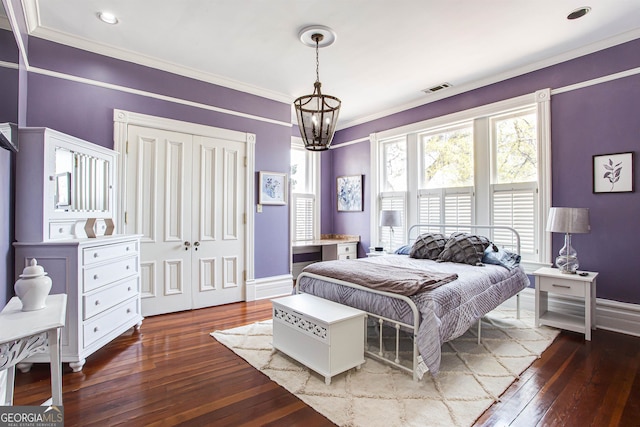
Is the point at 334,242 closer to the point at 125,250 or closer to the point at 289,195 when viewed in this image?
the point at 289,195

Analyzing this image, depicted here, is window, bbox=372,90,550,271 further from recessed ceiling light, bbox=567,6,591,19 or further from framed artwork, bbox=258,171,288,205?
framed artwork, bbox=258,171,288,205

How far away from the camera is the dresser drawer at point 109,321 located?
2583mm

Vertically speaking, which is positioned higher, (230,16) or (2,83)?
(230,16)

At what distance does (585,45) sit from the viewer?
11.3 ft

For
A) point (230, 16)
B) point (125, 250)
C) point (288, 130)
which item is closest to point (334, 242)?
point (288, 130)

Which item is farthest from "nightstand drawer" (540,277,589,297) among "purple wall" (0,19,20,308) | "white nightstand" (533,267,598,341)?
"purple wall" (0,19,20,308)

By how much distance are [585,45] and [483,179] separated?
1.72 m

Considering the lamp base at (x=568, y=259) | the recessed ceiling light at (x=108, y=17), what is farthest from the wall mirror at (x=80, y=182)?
the lamp base at (x=568, y=259)

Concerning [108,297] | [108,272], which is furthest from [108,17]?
[108,297]

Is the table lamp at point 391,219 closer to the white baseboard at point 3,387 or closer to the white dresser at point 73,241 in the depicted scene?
the white dresser at point 73,241

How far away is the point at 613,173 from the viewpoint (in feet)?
10.8

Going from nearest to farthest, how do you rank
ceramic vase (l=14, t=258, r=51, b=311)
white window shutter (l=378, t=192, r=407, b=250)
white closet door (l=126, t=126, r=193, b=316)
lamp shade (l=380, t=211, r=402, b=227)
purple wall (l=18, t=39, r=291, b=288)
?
ceramic vase (l=14, t=258, r=51, b=311), purple wall (l=18, t=39, r=291, b=288), white closet door (l=126, t=126, r=193, b=316), lamp shade (l=380, t=211, r=402, b=227), white window shutter (l=378, t=192, r=407, b=250)

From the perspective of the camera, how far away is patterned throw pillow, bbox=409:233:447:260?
12.8 feet

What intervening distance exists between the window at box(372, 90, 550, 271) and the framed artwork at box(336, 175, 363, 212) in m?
0.55
